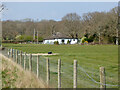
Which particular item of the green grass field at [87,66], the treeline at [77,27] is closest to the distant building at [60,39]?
the treeline at [77,27]

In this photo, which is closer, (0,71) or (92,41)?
(0,71)

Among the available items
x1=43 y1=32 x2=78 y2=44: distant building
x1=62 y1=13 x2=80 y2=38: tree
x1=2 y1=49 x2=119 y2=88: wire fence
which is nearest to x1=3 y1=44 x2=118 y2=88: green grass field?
x1=2 y1=49 x2=119 y2=88: wire fence

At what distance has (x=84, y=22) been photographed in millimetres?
96000

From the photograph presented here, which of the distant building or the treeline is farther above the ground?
the treeline

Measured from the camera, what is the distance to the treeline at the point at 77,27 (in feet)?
256

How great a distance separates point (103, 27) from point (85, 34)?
30.0 feet

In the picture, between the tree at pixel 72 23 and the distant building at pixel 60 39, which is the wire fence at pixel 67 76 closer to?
the distant building at pixel 60 39

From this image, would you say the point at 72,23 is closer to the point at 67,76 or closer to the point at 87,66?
the point at 87,66

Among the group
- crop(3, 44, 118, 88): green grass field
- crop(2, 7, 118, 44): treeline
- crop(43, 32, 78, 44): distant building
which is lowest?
crop(3, 44, 118, 88): green grass field

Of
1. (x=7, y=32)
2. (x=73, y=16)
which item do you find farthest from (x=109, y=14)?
(x=7, y=32)

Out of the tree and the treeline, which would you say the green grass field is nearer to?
the treeline

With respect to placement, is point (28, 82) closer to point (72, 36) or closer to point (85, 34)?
point (85, 34)

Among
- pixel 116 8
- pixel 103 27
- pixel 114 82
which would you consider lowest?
pixel 114 82

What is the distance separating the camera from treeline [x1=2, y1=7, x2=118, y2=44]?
77.9 metres
